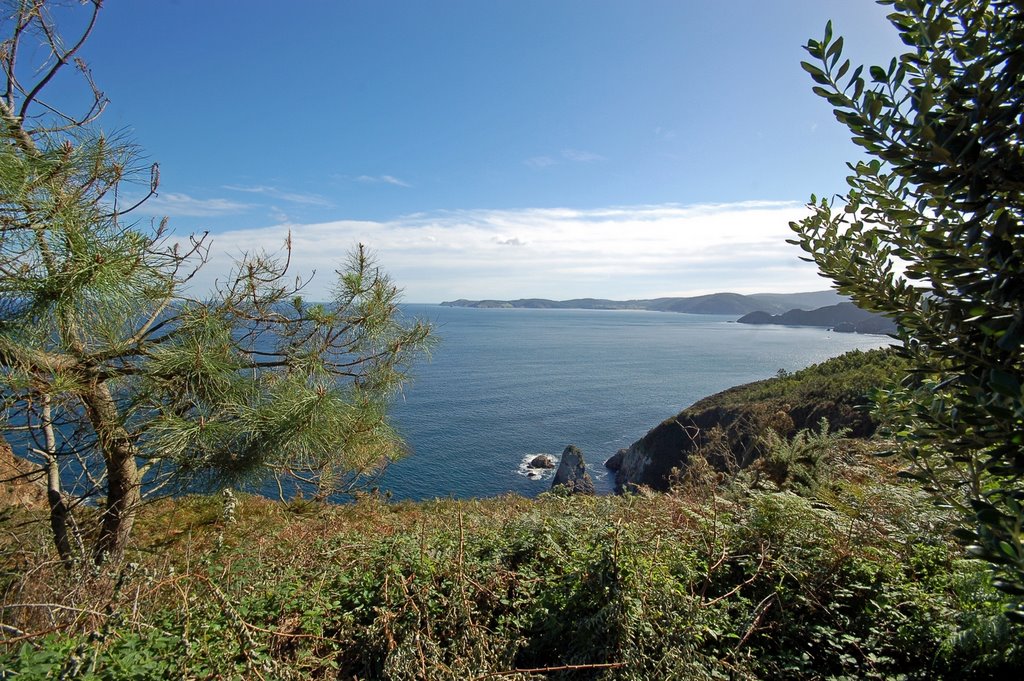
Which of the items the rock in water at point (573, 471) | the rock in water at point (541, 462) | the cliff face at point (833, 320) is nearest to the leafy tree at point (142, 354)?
the rock in water at point (573, 471)

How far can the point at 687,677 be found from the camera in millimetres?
2281

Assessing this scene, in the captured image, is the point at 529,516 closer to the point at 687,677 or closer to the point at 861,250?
the point at 687,677

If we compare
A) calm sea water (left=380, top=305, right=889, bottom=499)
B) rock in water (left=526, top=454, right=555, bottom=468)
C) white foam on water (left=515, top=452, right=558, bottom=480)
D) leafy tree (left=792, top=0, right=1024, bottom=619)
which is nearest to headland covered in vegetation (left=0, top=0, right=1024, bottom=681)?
leafy tree (left=792, top=0, right=1024, bottom=619)

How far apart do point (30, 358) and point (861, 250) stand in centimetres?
Answer: 472

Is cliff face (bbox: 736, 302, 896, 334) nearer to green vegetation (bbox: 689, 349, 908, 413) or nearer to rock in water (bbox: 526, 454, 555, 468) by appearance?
green vegetation (bbox: 689, 349, 908, 413)

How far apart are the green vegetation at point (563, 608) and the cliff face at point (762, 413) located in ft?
37.2

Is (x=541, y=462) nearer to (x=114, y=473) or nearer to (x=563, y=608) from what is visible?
(x=114, y=473)

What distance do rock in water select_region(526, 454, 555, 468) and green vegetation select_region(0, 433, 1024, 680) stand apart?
2829cm

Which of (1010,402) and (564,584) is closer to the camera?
(1010,402)

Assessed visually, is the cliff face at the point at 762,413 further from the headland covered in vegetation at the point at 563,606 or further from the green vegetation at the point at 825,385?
the headland covered in vegetation at the point at 563,606

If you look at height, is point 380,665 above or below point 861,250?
below

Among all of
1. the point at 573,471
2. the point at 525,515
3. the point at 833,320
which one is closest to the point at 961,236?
the point at 525,515

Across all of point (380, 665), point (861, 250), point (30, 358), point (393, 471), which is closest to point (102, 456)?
point (30, 358)

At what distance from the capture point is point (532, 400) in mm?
47656
